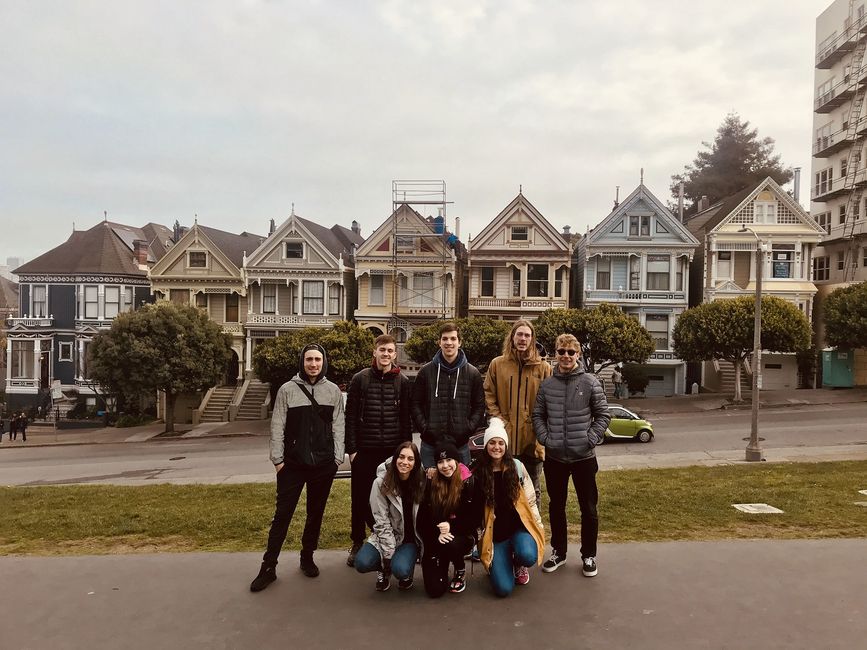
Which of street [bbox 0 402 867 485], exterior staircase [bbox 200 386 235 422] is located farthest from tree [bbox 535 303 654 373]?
exterior staircase [bbox 200 386 235 422]

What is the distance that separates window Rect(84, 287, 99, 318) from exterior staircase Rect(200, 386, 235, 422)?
1015 centimetres

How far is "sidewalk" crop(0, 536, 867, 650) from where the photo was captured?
5.21 meters

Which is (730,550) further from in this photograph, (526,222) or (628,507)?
(526,222)

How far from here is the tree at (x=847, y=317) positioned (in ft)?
104

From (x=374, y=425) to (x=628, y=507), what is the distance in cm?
451

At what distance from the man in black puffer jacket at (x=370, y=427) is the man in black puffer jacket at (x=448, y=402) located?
0.23 m

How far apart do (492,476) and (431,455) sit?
1.04m

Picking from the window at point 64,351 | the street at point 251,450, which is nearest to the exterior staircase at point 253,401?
the street at point 251,450

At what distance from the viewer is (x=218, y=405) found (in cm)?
3791

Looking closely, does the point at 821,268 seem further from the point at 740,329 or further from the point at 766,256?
the point at 740,329

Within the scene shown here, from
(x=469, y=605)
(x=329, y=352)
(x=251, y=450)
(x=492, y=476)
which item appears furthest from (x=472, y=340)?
(x=469, y=605)

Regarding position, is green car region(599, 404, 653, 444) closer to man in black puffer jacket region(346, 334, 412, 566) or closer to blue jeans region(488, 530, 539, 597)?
man in black puffer jacket region(346, 334, 412, 566)

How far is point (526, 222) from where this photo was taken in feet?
125

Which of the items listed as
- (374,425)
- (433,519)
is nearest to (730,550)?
(433,519)
